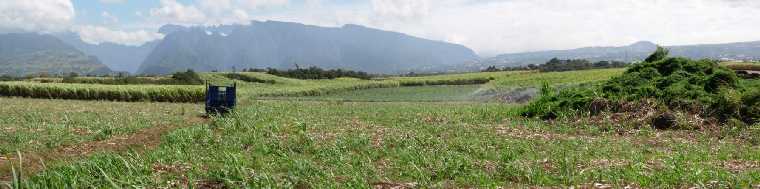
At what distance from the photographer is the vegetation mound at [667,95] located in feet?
72.8

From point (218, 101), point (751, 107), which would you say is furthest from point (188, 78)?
point (751, 107)

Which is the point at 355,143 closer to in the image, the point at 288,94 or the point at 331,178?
the point at 331,178

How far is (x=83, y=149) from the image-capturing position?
1597cm

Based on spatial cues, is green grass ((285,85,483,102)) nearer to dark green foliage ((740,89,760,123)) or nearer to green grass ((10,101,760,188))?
green grass ((10,101,760,188))

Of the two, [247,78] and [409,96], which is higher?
[247,78]

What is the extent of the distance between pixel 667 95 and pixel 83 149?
21.1m

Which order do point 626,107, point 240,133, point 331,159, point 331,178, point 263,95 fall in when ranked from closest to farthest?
point 331,178
point 331,159
point 240,133
point 626,107
point 263,95

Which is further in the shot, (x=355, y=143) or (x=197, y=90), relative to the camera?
(x=197, y=90)

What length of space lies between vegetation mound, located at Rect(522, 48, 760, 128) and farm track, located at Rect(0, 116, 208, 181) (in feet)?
51.5

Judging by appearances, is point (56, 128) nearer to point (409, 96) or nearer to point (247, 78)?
point (409, 96)

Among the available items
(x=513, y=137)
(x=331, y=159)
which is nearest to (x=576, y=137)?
(x=513, y=137)

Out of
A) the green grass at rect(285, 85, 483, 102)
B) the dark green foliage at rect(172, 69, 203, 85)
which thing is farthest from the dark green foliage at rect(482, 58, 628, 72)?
the dark green foliage at rect(172, 69, 203, 85)

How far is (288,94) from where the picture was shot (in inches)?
2178

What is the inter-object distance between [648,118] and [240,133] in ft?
47.7
